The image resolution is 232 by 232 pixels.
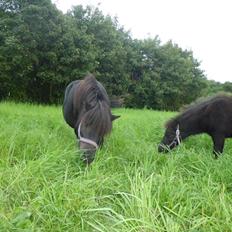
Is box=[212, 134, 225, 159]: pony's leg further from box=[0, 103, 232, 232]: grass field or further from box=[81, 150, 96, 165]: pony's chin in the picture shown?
box=[81, 150, 96, 165]: pony's chin

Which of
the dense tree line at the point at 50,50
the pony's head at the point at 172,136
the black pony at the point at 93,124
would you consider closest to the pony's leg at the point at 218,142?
the pony's head at the point at 172,136

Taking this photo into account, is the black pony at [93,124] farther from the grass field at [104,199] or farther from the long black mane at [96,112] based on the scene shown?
the grass field at [104,199]

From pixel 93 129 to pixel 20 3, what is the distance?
1692cm

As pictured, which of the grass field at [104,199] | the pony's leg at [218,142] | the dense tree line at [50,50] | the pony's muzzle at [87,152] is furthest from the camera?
the dense tree line at [50,50]

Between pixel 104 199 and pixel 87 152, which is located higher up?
pixel 87 152

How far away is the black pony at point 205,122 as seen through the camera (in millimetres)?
6645

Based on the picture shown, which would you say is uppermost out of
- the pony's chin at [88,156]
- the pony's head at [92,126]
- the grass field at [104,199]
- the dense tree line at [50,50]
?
the dense tree line at [50,50]

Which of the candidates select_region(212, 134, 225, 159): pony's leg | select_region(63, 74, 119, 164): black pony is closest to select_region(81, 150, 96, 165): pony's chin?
select_region(63, 74, 119, 164): black pony

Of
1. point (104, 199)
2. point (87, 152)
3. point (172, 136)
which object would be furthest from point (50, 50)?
point (104, 199)

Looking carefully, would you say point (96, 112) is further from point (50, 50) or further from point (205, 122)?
point (50, 50)

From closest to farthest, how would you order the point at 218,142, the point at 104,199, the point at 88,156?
the point at 104,199 → the point at 88,156 → the point at 218,142

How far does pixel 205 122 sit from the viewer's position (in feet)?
22.5

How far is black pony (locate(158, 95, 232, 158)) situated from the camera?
6.64m

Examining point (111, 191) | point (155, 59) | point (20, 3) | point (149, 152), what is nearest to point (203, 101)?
point (149, 152)
